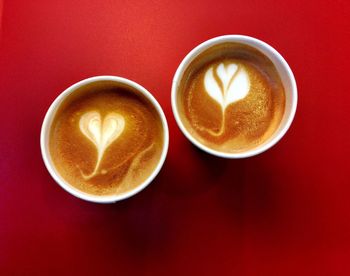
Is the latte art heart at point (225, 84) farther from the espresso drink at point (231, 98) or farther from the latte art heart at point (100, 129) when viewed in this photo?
the latte art heart at point (100, 129)

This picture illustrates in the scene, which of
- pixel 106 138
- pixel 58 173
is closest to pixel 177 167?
pixel 106 138

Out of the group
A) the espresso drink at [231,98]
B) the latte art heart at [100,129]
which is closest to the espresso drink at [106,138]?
the latte art heart at [100,129]

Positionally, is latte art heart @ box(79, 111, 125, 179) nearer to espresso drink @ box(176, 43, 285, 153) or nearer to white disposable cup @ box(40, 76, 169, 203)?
white disposable cup @ box(40, 76, 169, 203)

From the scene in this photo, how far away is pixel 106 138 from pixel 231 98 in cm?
37

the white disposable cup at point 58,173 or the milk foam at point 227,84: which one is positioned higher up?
the milk foam at point 227,84

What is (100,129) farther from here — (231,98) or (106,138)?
(231,98)

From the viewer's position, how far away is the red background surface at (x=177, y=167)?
108 centimetres

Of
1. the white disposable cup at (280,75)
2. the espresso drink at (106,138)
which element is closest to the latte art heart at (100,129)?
the espresso drink at (106,138)

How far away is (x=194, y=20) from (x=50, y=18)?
1.53 feet

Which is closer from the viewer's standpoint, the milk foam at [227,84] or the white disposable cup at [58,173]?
the white disposable cup at [58,173]

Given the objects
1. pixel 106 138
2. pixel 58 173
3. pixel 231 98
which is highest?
pixel 231 98

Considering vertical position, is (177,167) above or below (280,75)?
below

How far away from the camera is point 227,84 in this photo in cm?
99

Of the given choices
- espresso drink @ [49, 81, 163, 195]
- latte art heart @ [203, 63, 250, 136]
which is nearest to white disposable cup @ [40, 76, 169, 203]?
espresso drink @ [49, 81, 163, 195]
